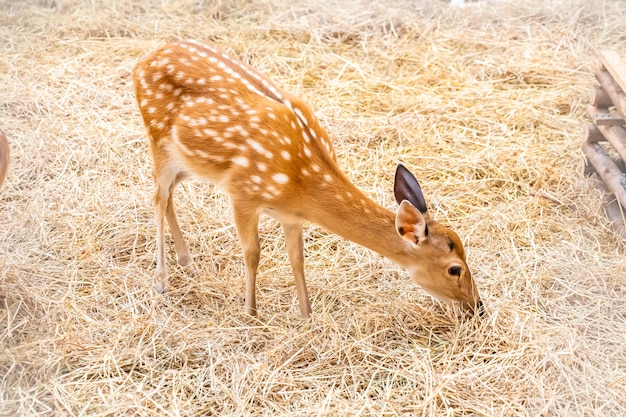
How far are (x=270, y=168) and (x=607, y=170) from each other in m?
2.25

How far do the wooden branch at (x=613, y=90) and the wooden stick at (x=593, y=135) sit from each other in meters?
0.28

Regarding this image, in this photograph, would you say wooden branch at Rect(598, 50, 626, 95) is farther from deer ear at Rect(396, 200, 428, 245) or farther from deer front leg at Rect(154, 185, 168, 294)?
deer front leg at Rect(154, 185, 168, 294)

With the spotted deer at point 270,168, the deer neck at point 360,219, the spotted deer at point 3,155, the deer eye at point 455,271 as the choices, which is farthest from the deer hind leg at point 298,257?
Answer: the spotted deer at point 3,155

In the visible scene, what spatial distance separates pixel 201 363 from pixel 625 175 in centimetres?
272

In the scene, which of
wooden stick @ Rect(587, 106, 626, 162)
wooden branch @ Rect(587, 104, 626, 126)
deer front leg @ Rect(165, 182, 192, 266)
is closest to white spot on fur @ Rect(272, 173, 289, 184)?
deer front leg @ Rect(165, 182, 192, 266)

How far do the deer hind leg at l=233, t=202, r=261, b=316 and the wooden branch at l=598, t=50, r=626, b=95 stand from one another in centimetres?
221

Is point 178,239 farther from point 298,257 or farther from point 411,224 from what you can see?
point 411,224

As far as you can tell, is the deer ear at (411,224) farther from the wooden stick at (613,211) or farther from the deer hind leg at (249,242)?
the wooden stick at (613,211)

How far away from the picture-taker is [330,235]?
186 inches

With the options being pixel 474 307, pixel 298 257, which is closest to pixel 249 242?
pixel 298 257

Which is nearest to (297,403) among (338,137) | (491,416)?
(491,416)

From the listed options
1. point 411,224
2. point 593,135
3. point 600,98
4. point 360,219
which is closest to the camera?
point 411,224

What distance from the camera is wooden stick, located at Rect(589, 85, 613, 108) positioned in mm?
4984

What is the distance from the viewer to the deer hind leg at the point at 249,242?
386 centimetres
